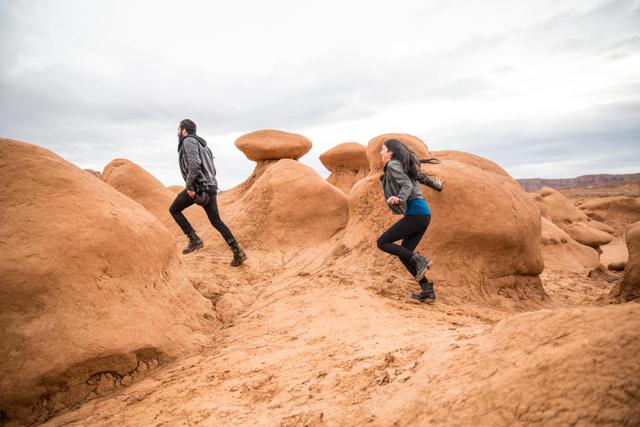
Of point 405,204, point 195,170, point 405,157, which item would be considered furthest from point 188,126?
point 405,204

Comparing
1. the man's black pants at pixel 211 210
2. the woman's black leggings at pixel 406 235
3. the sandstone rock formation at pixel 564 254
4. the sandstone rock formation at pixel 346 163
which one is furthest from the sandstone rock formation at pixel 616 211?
the man's black pants at pixel 211 210

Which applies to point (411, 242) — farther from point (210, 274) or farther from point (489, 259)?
point (210, 274)

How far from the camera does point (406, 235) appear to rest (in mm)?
3592

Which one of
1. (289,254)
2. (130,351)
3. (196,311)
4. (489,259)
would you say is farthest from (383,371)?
(289,254)

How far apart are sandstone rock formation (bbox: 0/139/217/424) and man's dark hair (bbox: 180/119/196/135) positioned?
57.0 inches

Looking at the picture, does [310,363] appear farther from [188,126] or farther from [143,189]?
[143,189]

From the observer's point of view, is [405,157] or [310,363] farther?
[405,157]

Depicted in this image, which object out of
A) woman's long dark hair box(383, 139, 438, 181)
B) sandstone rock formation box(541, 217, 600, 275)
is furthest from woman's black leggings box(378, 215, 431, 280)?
sandstone rock formation box(541, 217, 600, 275)

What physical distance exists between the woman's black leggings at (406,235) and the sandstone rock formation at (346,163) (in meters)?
11.1

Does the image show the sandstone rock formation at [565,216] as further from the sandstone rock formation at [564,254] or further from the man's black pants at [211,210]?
the man's black pants at [211,210]

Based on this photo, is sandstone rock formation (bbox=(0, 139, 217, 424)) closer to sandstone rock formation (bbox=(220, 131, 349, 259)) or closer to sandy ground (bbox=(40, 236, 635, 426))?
sandy ground (bbox=(40, 236, 635, 426))

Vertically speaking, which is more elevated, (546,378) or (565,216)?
(546,378)

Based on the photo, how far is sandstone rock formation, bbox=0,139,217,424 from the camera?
2277mm

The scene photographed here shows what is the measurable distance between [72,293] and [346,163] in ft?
44.0
